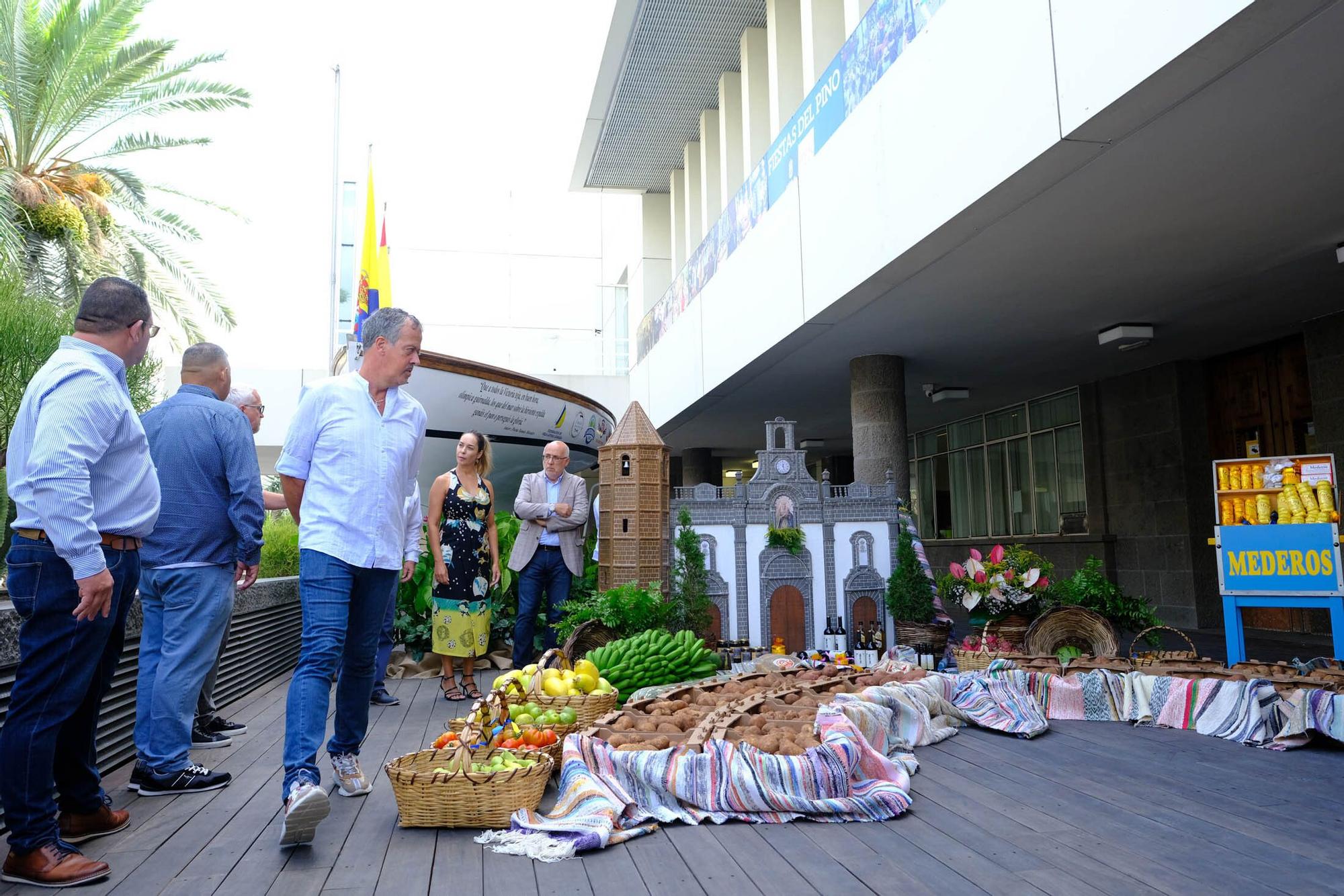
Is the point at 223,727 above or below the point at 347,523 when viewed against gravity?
below

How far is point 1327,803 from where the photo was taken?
3.27 meters

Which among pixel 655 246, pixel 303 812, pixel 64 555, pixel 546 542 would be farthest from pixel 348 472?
pixel 655 246

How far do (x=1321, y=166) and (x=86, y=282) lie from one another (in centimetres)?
1314


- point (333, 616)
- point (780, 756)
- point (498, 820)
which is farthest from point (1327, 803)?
point (333, 616)

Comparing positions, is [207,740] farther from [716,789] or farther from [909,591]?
[909,591]

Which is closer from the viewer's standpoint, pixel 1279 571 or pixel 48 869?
pixel 48 869

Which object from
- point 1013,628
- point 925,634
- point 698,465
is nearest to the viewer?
point 1013,628

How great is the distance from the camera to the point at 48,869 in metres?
2.52

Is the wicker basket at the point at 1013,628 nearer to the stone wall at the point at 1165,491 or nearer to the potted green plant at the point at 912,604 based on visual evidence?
the potted green plant at the point at 912,604

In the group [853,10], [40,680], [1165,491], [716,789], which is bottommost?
[716,789]

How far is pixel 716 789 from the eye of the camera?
316 cm

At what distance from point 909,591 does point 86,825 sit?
565 cm

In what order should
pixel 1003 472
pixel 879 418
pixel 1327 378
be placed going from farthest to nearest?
pixel 1003 472 → pixel 879 418 → pixel 1327 378

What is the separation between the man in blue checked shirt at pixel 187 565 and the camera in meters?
3.53
